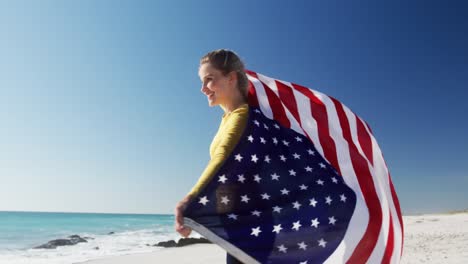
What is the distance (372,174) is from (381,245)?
0.51 metres

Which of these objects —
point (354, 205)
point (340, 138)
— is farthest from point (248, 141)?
point (340, 138)

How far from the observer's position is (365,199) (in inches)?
110

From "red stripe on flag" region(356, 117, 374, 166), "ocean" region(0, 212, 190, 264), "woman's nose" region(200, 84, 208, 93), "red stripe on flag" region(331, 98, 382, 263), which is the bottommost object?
"ocean" region(0, 212, 190, 264)

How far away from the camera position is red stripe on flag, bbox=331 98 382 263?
271cm

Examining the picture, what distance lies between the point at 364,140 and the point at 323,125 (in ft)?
1.44

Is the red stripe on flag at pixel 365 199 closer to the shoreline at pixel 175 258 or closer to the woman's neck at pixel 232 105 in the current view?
the woman's neck at pixel 232 105

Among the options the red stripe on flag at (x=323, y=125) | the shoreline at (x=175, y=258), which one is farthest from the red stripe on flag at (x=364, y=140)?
the shoreline at (x=175, y=258)

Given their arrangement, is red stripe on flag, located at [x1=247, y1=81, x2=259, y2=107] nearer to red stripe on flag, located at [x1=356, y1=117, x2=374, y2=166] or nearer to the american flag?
the american flag

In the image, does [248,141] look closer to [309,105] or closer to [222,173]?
[222,173]

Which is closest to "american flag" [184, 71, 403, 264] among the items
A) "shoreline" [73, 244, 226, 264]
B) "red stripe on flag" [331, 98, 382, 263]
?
"red stripe on flag" [331, 98, 382, 263]

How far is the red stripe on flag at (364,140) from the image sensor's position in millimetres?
3173

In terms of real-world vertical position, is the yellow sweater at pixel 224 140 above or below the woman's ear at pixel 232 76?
below

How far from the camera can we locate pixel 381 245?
283cm

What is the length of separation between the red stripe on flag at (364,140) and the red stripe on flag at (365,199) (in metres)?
0.11
